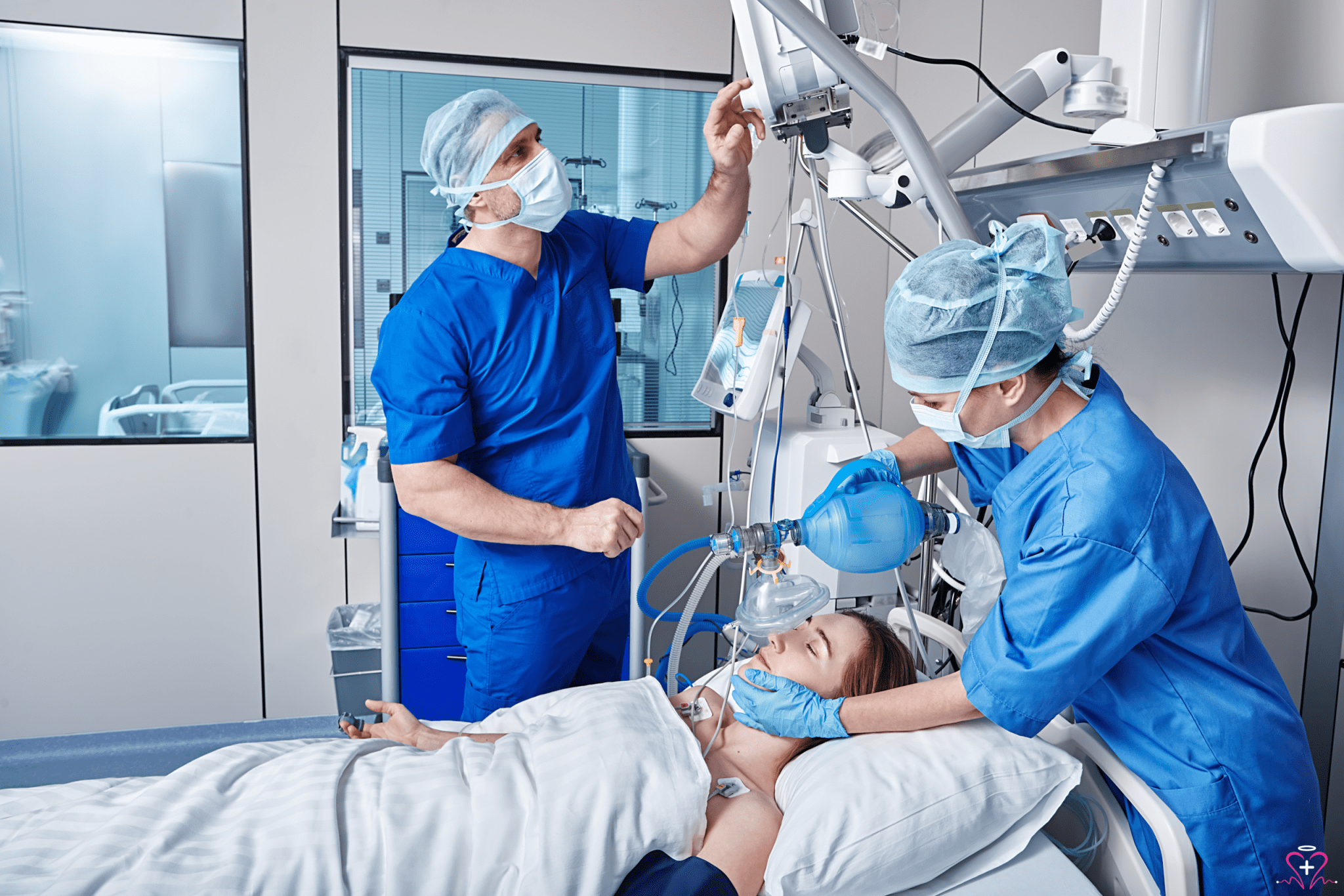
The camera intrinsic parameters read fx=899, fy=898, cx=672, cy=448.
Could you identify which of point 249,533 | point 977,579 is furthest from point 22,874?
point 249,533

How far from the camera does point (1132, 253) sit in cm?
120

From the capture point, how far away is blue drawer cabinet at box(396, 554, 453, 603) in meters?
2.35

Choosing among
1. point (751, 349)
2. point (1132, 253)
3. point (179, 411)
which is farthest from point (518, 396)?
point (179, 411)

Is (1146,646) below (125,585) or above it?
above

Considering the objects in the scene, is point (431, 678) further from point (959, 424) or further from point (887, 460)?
point (959, 424)

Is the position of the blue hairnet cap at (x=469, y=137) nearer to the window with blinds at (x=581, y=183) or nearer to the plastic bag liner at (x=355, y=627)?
the window with blinds at (x=581, y=183)

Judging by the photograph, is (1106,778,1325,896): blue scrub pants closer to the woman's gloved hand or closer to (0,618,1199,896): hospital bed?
(0,618,1199,896): hospital bed

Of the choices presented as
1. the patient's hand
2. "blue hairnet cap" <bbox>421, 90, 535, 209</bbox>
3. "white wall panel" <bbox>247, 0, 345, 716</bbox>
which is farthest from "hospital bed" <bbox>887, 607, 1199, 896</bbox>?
"white wall panel" <bbox>247, 0, 345, 716</bbox>

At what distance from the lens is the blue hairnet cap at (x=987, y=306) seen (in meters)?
1.06

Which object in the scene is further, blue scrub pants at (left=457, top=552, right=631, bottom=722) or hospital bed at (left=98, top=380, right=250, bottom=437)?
hospital bed at (left=98, top=380, right=250, bottom=437)

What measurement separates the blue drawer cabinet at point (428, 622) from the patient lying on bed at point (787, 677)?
80 centimetres

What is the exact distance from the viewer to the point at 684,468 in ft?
9.81

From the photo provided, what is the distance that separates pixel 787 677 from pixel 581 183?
1850 mm

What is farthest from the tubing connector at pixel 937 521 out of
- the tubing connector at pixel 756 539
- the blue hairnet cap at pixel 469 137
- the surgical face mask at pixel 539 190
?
the blue hairnet cap at pixel 469 137
